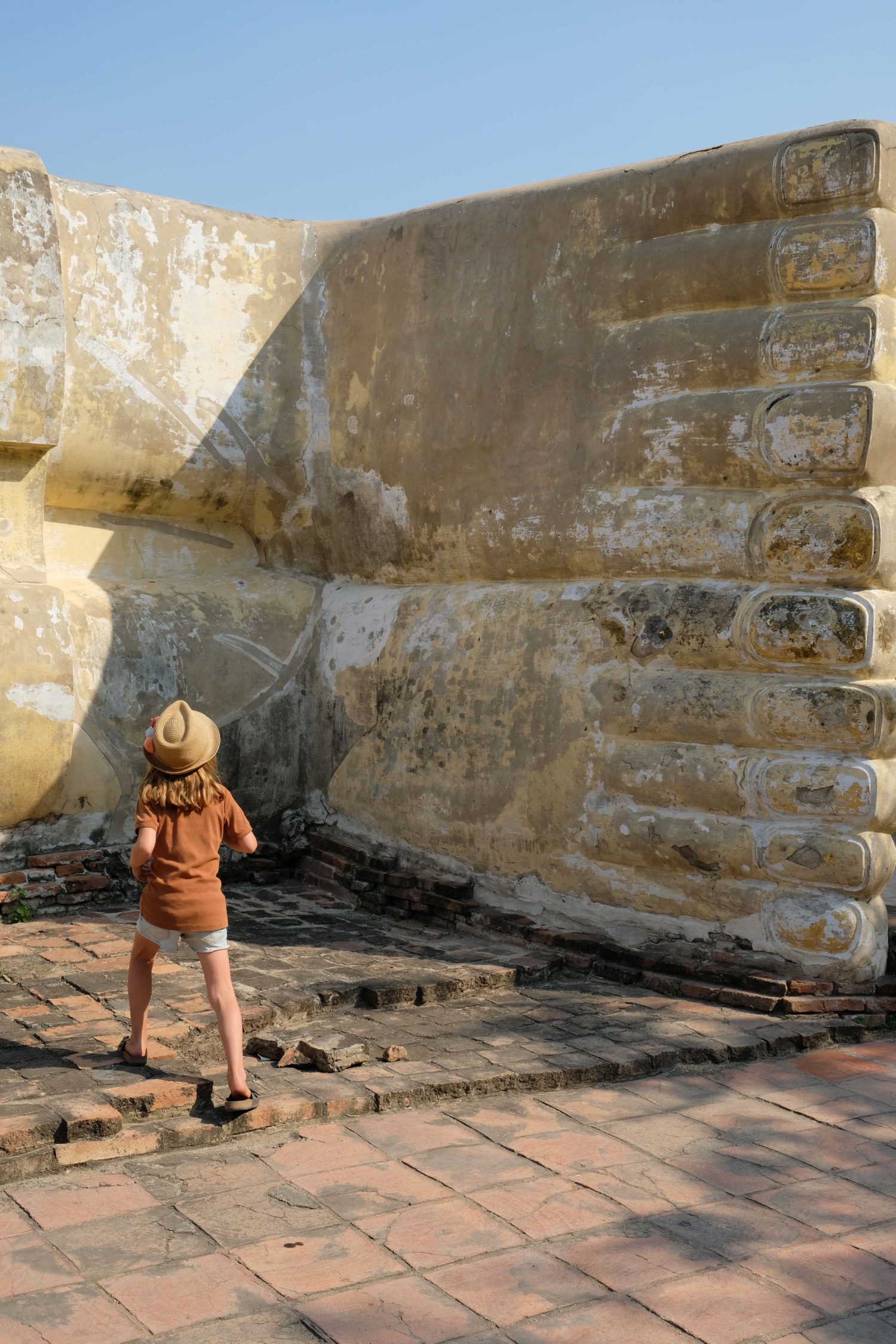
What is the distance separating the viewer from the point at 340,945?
564 centimetres

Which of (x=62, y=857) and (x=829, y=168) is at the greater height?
(x=829, y=168)

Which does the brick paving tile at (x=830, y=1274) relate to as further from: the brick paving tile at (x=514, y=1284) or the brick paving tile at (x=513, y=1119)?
the brick paving tile at (x=513, y=1119)

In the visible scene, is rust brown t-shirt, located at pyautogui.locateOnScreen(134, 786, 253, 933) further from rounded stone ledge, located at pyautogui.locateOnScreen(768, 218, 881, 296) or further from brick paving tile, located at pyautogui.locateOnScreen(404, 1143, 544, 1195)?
rounded stone ledge, located at pyautogui.locateOnScreen(768, 218, 881, 296)

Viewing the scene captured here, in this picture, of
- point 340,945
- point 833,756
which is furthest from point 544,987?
point 833,756

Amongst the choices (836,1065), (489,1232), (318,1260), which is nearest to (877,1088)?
(836,1065)

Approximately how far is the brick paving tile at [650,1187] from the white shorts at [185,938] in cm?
124

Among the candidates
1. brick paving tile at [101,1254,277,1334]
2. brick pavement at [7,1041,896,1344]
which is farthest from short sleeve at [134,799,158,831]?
brick paving tile at [101,1254,277,1334]

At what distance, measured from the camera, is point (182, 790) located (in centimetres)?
391

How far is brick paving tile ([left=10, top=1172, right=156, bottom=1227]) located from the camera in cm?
310

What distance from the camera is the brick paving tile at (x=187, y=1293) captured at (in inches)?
106

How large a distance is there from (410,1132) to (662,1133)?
2.44 ft

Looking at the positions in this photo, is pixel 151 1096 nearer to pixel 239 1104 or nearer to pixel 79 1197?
pixel 239 1104

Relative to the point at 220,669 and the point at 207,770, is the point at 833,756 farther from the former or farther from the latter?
the point at 220,669

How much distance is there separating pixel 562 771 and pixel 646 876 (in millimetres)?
590
